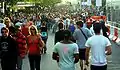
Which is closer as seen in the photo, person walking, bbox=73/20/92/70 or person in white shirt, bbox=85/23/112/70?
person in white shirt, bbox=85/23/112/70

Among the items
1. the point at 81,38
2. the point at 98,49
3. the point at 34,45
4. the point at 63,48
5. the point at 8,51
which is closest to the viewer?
the point at 63,48

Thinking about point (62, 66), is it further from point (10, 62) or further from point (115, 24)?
point (115, 24)

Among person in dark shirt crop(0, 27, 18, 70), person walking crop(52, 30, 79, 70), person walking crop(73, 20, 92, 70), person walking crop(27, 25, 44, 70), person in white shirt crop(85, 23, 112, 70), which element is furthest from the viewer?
person walking crop(73, 20, 92, 70)

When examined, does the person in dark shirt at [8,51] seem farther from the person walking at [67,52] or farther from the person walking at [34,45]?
the person walking at [67,52]

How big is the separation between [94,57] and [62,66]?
0.76 m

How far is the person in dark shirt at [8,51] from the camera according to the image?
11.1 m

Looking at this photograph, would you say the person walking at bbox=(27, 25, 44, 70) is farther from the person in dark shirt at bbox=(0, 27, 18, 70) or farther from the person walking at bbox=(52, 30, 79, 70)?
the person walking at bbox=(52, 30, 79, 70)

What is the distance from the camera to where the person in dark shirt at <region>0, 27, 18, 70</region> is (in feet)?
36.6

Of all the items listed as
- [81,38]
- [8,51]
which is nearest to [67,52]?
[8,51]

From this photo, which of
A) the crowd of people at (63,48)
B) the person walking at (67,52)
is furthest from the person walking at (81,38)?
the person walking at (67,52)

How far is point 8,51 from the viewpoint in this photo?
11.3 meters

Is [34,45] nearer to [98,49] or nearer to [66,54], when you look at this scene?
[98,49]

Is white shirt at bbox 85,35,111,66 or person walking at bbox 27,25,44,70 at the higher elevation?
white shirt at bbox 85,35,111,66

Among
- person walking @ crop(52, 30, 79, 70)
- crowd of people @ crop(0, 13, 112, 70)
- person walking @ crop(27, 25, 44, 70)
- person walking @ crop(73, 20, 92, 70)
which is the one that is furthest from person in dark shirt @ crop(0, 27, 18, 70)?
person walking @ crop(73, 20, 92, 70)
